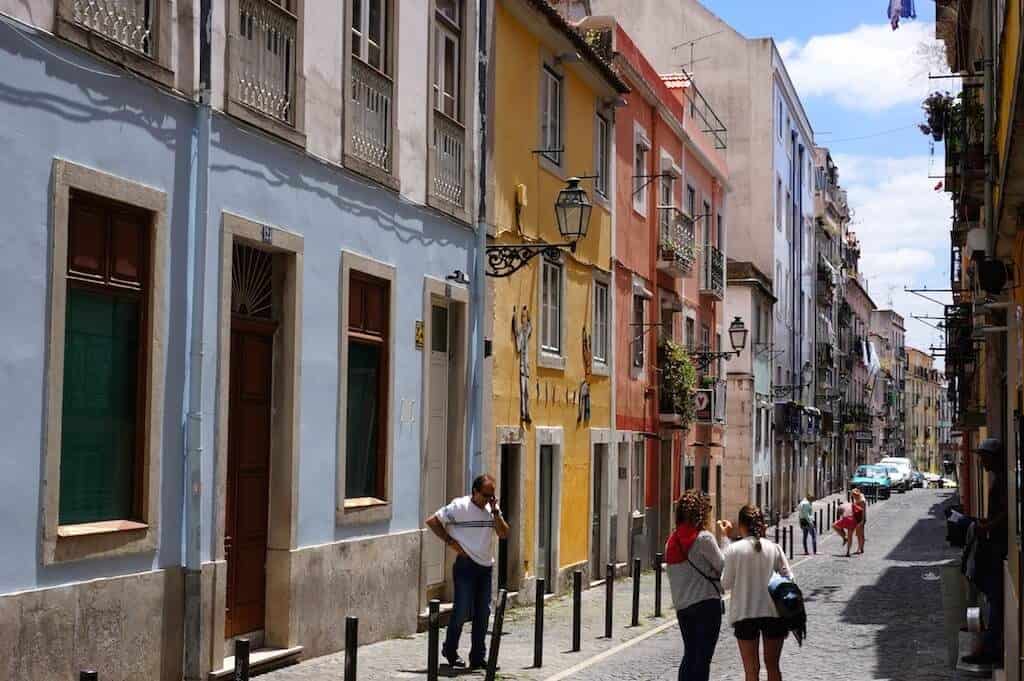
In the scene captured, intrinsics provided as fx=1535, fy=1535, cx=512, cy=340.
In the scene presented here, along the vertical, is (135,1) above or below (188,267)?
above

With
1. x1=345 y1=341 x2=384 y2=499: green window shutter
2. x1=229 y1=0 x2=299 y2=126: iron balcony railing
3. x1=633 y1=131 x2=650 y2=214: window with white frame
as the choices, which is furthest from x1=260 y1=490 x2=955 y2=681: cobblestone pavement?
x1=633 y1=131 x2=650 y2=214: window with white frame

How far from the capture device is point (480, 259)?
60.8 ft

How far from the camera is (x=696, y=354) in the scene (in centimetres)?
3331

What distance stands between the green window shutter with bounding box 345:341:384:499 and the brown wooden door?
1.56 meters

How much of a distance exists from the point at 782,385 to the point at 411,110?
1656 inches

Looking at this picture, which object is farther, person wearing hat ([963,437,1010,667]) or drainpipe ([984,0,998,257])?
drainpipe ([984,0,998,257])

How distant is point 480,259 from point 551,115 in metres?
4.07

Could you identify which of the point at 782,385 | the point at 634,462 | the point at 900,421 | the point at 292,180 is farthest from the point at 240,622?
the point at 900,421

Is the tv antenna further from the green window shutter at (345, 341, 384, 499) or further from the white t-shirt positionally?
the white t-shirt

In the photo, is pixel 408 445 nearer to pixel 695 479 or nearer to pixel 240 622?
pixel 240 622

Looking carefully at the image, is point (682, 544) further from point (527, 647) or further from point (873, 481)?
point (873, 481)

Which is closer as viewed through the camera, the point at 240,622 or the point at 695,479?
the point at 240,622

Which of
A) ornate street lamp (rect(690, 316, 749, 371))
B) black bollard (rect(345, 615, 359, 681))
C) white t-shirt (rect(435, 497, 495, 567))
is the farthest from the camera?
ornate street lamp (rect(690, 316, 749, 371))

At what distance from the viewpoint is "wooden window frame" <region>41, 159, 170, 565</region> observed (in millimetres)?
9602
